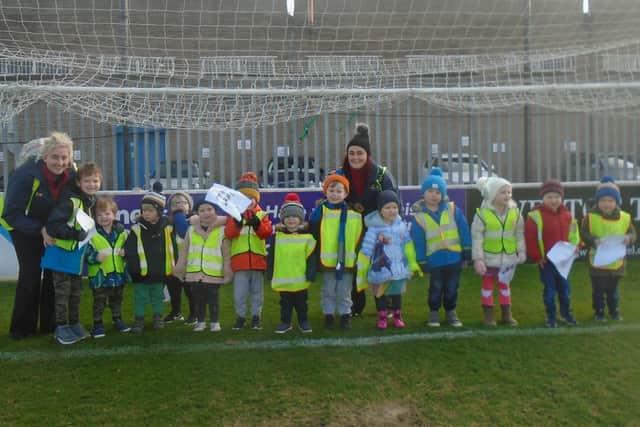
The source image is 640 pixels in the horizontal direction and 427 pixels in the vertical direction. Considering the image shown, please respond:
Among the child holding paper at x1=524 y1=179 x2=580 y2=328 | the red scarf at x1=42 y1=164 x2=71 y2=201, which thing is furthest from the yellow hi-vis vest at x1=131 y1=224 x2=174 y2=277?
the child holding paper at x1=524 y1=179 x2=580 y2=328

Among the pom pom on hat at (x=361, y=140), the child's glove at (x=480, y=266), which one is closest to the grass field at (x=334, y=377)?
the child's glove at (x=480, y=266)

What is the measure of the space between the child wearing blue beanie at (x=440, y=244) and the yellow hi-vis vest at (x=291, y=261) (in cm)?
105

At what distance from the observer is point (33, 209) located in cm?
568

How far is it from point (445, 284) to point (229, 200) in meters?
2.16

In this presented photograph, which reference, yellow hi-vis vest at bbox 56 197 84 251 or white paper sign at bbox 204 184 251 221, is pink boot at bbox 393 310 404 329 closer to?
white paper sign at bbox 204 184 251 221

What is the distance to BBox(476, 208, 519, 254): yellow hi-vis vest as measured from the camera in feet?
19.9

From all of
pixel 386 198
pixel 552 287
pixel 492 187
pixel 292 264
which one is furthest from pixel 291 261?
pixel 552 287

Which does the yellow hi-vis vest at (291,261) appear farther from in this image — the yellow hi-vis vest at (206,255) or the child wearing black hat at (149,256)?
the child wearing black hat at (149,256)

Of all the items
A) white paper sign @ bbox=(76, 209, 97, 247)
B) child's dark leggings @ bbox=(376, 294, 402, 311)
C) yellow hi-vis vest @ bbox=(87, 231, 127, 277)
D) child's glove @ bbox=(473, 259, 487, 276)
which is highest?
white paper sign @ bbox=(76, 209, 97, 247)

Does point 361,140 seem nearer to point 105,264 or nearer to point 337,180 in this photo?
point 337,180

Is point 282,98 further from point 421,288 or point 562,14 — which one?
point 562,14

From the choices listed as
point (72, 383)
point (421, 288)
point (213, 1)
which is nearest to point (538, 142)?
point (421, 288)

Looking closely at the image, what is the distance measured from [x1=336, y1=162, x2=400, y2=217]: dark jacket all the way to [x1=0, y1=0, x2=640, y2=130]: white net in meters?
2.07

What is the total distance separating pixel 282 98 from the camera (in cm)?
848
